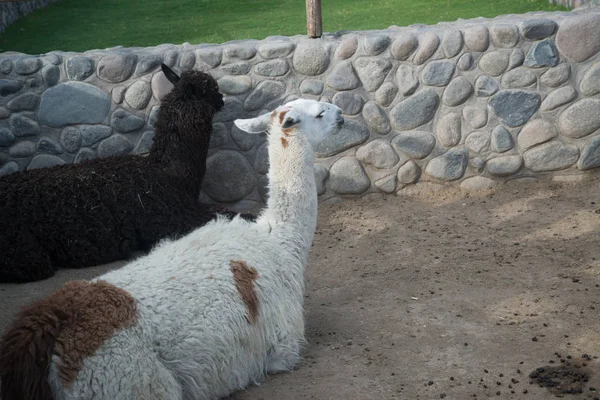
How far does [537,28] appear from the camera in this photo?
262 inches

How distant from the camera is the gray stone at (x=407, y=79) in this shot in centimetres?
680

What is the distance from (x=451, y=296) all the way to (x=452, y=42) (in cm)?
258

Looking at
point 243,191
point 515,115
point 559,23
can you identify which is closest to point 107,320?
point 243,191

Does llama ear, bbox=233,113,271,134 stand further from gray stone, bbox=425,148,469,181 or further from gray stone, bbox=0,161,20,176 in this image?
gray stone, bbox=0,161,20,176

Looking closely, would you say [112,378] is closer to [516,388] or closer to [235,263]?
[235,263]

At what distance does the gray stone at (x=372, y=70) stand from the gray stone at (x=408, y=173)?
0.73 metres

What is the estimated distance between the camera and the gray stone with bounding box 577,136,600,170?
6734 mm

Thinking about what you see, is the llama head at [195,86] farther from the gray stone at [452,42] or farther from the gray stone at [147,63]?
the gray stone at [452,42]

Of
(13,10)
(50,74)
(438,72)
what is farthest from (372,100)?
(13,10)

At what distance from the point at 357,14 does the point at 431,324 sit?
5.99 m

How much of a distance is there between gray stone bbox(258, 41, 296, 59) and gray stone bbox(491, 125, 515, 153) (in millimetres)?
1875

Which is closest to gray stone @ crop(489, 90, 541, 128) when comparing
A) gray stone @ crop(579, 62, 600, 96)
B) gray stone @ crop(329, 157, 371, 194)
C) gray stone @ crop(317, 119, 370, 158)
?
gray stone @ crop(579, 62, 600, 96)

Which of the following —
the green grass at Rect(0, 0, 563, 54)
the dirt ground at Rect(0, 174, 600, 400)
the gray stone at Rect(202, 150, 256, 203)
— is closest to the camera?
the dirt ground at Rect(0, 174, 600, 400)

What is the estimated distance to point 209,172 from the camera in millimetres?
6996
